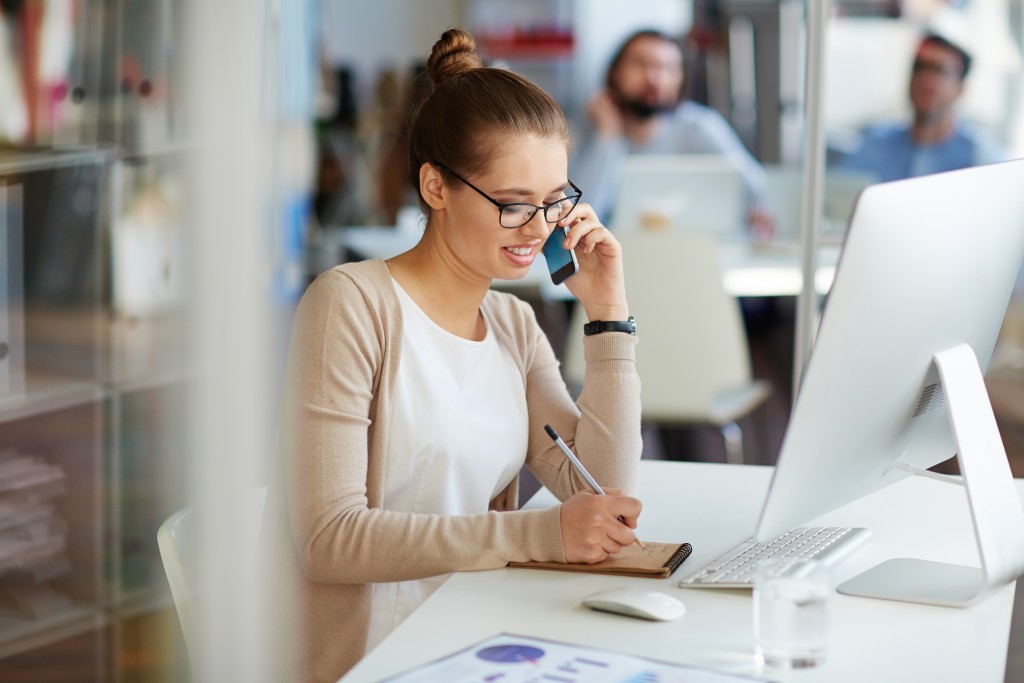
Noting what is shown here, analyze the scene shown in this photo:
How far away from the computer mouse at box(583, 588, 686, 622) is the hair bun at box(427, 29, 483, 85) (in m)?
0.67

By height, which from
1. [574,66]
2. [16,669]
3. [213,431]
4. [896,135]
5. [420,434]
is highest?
[574,66]

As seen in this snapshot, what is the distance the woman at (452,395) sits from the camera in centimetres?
124

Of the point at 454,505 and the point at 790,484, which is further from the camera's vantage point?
the point at 454,505

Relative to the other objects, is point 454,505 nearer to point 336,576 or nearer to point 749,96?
point 336,576

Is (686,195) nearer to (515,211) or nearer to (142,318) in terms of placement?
(515,211)

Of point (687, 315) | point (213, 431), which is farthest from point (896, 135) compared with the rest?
point (213, 431)

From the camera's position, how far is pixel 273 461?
52.4 inches

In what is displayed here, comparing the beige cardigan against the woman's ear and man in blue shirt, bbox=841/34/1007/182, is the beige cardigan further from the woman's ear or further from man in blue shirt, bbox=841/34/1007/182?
man in blue shirt, bbox=841/34/1007/182

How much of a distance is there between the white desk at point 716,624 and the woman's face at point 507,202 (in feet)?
1.15

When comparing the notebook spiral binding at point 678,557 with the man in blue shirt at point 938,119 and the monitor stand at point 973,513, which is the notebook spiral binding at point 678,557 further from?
the man in blue shirt at point 938,119

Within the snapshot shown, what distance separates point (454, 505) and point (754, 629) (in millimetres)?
473

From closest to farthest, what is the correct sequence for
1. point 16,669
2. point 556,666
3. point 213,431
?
point 213,431
point 556,666
point 16,669

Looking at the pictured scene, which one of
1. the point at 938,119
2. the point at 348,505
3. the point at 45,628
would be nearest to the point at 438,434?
the point at 348,505

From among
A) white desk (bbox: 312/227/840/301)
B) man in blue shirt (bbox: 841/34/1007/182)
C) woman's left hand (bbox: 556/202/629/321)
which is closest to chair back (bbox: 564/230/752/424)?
white desk (bbox: 312/227/840/301)
